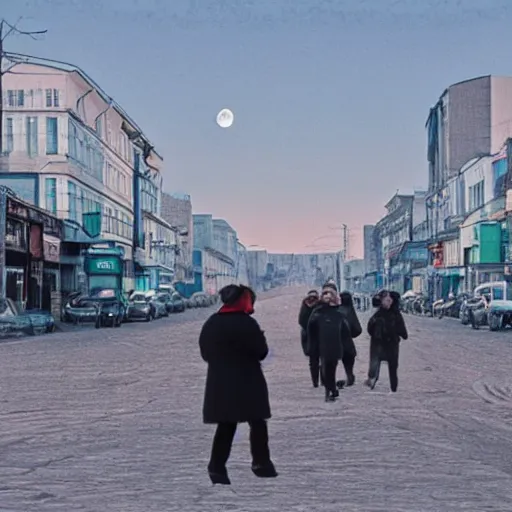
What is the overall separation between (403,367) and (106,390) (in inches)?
287

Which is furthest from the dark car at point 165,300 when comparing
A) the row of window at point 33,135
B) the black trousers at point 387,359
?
the black trousers at point 387,359

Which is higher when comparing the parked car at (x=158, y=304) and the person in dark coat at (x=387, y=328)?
the person in dark coat at (x=387, y=328)

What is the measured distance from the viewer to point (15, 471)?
30.7ft

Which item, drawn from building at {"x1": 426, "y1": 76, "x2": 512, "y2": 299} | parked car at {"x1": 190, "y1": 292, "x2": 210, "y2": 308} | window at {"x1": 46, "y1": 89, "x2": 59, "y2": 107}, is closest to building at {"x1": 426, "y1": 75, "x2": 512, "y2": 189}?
building at {"x1": 426, "y1": 76, "x2": 512, "y2": 299}

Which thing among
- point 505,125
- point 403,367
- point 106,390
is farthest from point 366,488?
point 505,125

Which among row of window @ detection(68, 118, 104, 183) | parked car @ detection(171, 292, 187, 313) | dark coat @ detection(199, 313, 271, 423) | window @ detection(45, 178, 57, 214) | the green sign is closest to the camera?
dark coat @ detection(199, 313, 271, 423)

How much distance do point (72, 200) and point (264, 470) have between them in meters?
54.5

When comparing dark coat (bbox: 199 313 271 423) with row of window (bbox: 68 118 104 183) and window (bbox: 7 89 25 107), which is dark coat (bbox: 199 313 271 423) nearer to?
row of window (bbox: 68 118 104 183)

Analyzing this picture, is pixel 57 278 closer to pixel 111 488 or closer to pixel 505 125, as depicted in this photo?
pixel 505 125

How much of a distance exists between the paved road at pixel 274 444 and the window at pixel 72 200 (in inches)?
1599

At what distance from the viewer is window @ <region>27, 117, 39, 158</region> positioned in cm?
6109

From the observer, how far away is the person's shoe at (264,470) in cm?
866

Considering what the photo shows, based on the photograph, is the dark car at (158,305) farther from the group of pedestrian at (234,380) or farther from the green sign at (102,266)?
the group of pedestrian at (234,380)

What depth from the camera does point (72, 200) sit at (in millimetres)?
61750
